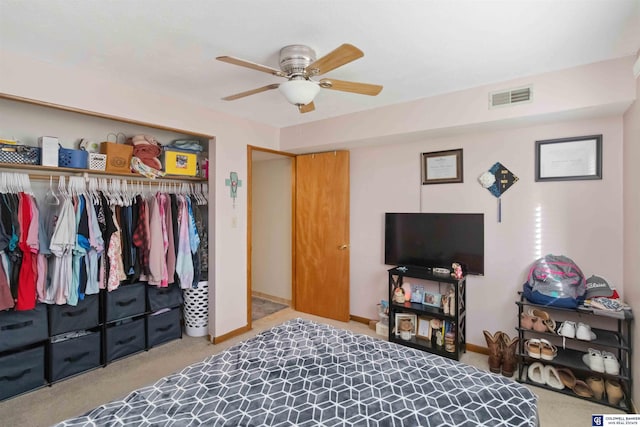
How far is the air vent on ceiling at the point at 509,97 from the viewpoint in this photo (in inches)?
99.5

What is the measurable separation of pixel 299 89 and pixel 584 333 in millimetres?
2740

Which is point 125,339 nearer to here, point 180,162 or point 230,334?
point 230,334

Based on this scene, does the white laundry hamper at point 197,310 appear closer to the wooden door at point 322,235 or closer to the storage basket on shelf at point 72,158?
the wooden door at point 322,235

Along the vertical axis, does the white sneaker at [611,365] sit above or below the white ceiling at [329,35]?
below

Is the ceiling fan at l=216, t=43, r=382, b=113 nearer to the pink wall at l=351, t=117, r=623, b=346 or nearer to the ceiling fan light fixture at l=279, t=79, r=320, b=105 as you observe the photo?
the ceiling fan light fixture at l=279, t=79, r=320, b=105

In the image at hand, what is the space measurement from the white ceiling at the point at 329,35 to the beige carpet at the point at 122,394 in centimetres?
240

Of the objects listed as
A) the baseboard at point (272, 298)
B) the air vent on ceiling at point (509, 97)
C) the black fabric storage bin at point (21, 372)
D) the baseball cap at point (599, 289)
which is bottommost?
the baseboard at point (272, 298)

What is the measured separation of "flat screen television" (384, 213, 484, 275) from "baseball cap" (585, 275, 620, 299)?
0.80 m

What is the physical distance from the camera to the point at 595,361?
7.67ft

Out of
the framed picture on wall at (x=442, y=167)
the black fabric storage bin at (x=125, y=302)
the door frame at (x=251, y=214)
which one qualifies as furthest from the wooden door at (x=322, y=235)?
the black fabric storage bin at (x=125, y=302)

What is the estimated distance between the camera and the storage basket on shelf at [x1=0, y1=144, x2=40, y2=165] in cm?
238

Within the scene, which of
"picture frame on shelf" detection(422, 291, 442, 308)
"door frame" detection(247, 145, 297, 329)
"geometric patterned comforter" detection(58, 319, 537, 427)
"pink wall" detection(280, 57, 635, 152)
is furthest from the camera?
"door frame" detection(247, 145, 297, 329)

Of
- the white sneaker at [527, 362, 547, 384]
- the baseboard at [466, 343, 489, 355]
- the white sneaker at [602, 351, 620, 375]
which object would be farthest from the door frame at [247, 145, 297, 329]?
the white sneaker at [602, 351, 620, 375]

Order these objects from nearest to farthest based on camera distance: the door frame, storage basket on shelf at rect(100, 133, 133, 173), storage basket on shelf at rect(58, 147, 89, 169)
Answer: storage basket on shelf at rect(58, 147, 89, 169) < storage basket on shelf at rect(100, 133, 133, 173) < the door frame
